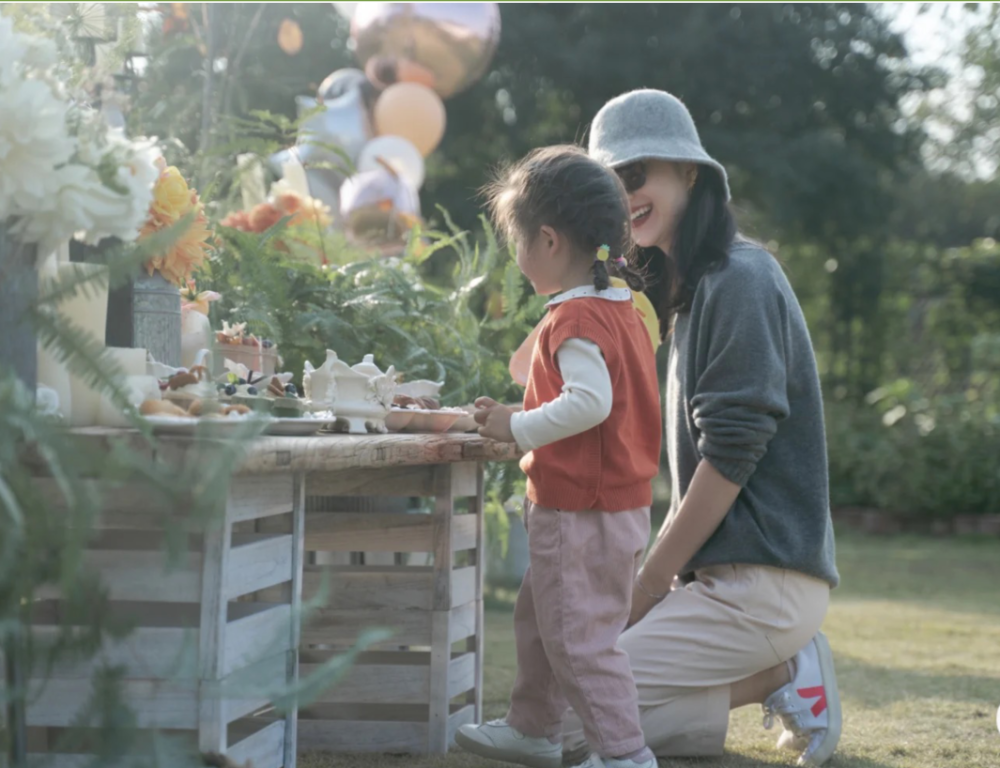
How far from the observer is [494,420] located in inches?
83.7

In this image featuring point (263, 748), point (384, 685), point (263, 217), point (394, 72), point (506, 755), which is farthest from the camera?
point (394, 72)

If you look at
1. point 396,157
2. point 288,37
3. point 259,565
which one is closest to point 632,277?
point 259,565

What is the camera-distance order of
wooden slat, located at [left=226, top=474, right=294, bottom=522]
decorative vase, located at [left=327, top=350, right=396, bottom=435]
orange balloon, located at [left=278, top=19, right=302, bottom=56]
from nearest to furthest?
wooden slat, located at [left=226, top=474, right=294, bottom=522]
decorative vase, located at [left=327, top=350, right=396, bottom=435]
orange balloon, located at [left=278, top=19, right=302, bottom=56]

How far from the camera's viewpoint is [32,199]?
137 cm

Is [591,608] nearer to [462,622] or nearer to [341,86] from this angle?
[462,622]

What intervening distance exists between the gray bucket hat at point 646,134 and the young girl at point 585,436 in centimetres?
33

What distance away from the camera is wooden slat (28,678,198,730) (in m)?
1.54

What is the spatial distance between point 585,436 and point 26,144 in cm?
107

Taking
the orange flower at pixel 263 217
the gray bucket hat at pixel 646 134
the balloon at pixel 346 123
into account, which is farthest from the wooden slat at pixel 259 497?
the balloon at pixel 346 123

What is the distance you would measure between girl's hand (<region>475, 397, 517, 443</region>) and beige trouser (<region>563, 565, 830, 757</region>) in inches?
24.2

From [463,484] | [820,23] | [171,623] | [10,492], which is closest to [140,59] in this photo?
[463,484]

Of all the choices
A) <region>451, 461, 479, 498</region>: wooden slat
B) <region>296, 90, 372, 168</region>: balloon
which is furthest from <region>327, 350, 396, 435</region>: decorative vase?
<region>296, 90, 372, 168</region>: balloon

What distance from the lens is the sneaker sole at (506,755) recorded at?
7.55ft

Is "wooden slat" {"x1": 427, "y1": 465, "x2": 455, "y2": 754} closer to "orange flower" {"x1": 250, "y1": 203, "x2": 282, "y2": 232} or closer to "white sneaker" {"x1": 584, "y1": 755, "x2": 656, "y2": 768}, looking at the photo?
"white sneaker" {"x1": 584, "y1": 755, "x2": 656, "y2": 768}
